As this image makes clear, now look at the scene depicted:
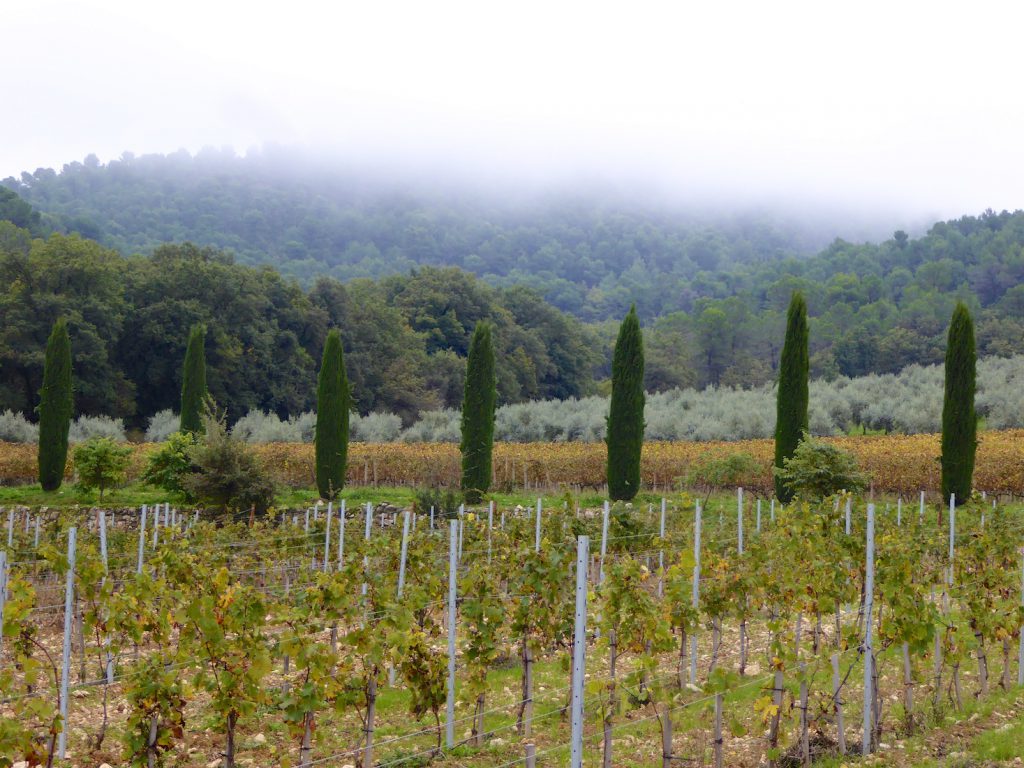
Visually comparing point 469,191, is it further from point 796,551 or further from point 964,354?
point 796,551

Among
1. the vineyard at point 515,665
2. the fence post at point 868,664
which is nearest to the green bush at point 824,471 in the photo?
the vineyard at point 515,665

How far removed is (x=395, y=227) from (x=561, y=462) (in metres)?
99.2

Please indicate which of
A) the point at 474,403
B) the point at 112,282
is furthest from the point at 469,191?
the point at 474,403

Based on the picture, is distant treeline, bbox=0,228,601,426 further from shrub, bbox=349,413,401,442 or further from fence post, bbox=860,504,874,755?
fence post, bbox=860,504,874,755

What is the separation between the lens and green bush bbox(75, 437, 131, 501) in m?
23.5

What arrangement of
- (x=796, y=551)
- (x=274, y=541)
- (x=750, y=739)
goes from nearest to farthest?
(x=750, y=739)
(x=796, y=551)
(x=274, y=541)

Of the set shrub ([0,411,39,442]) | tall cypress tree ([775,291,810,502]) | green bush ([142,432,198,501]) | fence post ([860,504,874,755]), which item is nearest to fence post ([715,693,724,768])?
fence post ([860,504,874,755])

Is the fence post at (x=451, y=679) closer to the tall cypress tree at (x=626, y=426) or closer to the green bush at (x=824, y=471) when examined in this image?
the green bush at (x=824, y=471)

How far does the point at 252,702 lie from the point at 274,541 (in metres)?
9.05

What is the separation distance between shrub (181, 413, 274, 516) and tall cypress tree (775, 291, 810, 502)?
12.3 m

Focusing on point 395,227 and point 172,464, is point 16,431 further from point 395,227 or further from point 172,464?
point 395,227

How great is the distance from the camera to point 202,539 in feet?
46.7

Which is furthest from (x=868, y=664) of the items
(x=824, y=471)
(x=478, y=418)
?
(x=478, y=418)

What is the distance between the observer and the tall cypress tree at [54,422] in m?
26.6
